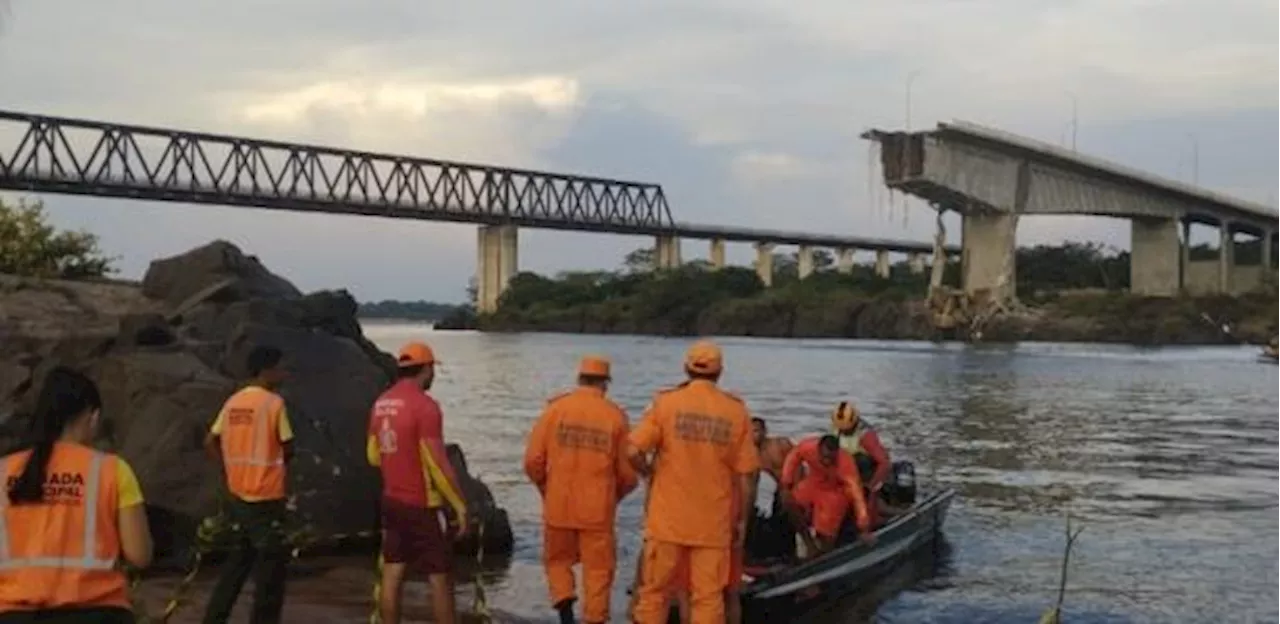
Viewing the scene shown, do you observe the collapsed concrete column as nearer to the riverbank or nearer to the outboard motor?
the riverbank

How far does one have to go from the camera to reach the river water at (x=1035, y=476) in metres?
15.2

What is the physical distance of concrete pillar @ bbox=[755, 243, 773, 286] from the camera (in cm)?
16525

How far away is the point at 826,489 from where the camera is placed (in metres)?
13.4

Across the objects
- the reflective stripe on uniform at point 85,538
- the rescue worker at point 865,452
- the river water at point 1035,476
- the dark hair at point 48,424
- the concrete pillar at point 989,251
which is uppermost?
the concrete pillar at point 989,251

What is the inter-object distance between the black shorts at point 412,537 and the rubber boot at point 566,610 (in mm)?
1244

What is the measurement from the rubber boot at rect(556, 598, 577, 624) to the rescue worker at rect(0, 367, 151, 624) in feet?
17.4

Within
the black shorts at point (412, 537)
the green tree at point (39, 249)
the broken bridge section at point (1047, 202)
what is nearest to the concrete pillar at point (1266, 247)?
the broken bridge section at point (1047, 202)

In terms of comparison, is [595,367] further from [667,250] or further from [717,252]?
[717,252]

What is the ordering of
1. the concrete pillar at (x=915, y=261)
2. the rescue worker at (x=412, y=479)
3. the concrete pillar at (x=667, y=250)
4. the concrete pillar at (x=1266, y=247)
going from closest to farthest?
1. the rescue worker at (x=412, y=479)
2. the concrete pillar at (x=1266, y=247)
3. the concrete pillar at (x=667, y=250)
4. the concrete pillar at (x=915, y=261)

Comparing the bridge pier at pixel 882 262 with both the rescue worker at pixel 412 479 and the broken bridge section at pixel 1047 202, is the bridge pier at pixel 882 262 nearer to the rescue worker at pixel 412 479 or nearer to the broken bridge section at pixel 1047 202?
the broken bridge section at pixel 1047 202

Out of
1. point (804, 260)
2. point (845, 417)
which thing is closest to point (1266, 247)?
point (804, 260)

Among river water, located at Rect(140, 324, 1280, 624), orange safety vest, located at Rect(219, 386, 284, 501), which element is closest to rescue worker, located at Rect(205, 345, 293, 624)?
orange safety vest, located at Rect(219, 386, 284, 501)

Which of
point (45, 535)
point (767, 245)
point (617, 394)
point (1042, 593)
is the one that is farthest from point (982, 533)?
point (767, 245)

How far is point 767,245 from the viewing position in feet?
552
